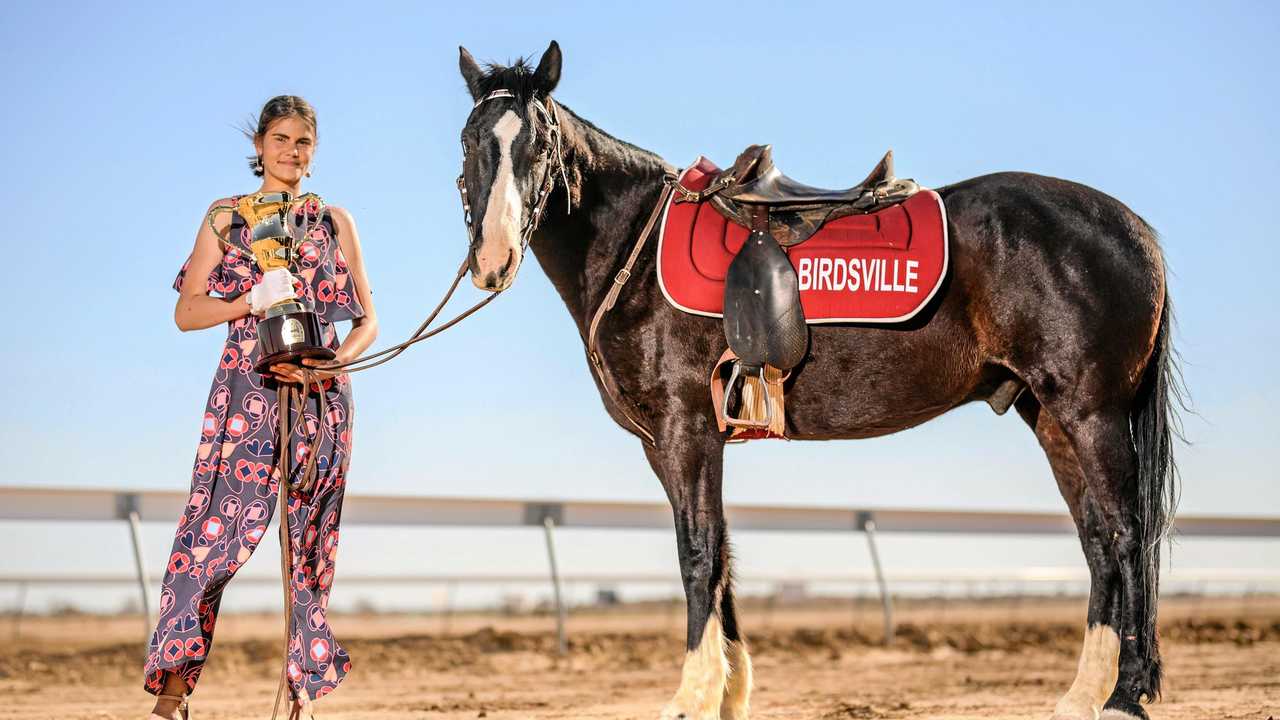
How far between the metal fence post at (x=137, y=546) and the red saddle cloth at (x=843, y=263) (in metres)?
5.46

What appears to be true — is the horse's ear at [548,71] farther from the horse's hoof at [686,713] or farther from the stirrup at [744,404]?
the horse's hoof at [686,713]

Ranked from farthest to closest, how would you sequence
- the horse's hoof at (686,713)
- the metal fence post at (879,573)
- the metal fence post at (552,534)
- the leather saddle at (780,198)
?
the metal fence post at (879,573)
the metal fence post at (552,534)
the leather saddle at (780,198)
the horse's hoof at (686,713)

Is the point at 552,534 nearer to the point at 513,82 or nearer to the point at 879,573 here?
the point at 879,573

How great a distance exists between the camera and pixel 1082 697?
13.5 feet

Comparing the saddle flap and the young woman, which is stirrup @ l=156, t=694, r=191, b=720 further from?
the saddle flap

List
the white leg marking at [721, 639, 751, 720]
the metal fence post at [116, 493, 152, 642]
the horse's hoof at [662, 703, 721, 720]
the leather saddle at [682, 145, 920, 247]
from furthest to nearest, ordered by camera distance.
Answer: the metal fence post at [116, 493, 152, 642] < the leather saddle at [682, 145, 920, 247] < the white leg marking at [721, 639, 751, 720] < the horse's hoof at [662, 703, 721, 720]

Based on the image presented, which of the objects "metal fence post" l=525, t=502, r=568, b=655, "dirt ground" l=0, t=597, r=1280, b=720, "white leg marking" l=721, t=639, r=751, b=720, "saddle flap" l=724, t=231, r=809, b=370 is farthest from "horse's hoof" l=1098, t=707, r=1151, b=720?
"metal fence post" l=525, t=502, r=568, b=655

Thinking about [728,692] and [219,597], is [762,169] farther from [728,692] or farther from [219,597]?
[219,597]

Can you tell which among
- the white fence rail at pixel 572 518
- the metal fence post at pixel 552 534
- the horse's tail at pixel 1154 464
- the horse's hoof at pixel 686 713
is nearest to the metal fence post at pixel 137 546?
the white fence rail at pixel 572 518

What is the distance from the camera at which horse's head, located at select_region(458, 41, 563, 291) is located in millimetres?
4102

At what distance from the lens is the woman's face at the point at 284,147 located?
4254 mm

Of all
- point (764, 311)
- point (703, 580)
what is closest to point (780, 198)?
point (764, 311)

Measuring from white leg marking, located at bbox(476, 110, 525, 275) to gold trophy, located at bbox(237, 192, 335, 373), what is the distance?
66 cm

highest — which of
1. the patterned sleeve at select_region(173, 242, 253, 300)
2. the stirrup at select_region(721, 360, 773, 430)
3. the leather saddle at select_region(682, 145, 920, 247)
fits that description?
the leather saddle at select_region(682, 145, 920, 247)
